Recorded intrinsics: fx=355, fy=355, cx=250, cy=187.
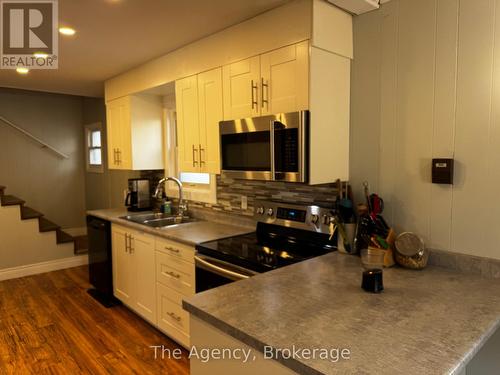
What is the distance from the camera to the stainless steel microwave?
1910 mm

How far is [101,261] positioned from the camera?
140 inches

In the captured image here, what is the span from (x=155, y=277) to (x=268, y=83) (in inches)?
67.1

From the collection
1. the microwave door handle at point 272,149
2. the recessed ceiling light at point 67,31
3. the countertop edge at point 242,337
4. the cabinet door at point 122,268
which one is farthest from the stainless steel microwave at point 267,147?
the cabinet door at point 122,268

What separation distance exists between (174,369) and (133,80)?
2545 mm

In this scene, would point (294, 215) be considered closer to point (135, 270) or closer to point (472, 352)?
point (472, 352)

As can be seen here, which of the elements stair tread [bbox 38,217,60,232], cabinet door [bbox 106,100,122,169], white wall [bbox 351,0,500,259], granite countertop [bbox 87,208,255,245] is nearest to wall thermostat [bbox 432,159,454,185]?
white wall [bbox 351,0,500,259]

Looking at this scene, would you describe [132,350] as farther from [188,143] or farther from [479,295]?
[479,295]

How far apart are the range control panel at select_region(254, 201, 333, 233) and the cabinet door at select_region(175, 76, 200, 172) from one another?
620 mm

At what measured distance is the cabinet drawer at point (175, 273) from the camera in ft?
7.81

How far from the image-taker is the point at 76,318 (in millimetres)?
3184

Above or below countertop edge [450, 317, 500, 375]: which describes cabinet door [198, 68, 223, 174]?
above

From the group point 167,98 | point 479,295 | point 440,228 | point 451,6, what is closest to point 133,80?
point 167,98

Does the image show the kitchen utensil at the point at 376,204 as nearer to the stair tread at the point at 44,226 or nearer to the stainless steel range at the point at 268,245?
the stainless steel range at the point at 268,245

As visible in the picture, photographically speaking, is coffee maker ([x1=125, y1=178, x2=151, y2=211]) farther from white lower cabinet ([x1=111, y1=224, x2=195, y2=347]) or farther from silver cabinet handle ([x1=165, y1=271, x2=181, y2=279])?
silver cabinet handle ([x1=165, y1=271, x2=181, y2=279])
